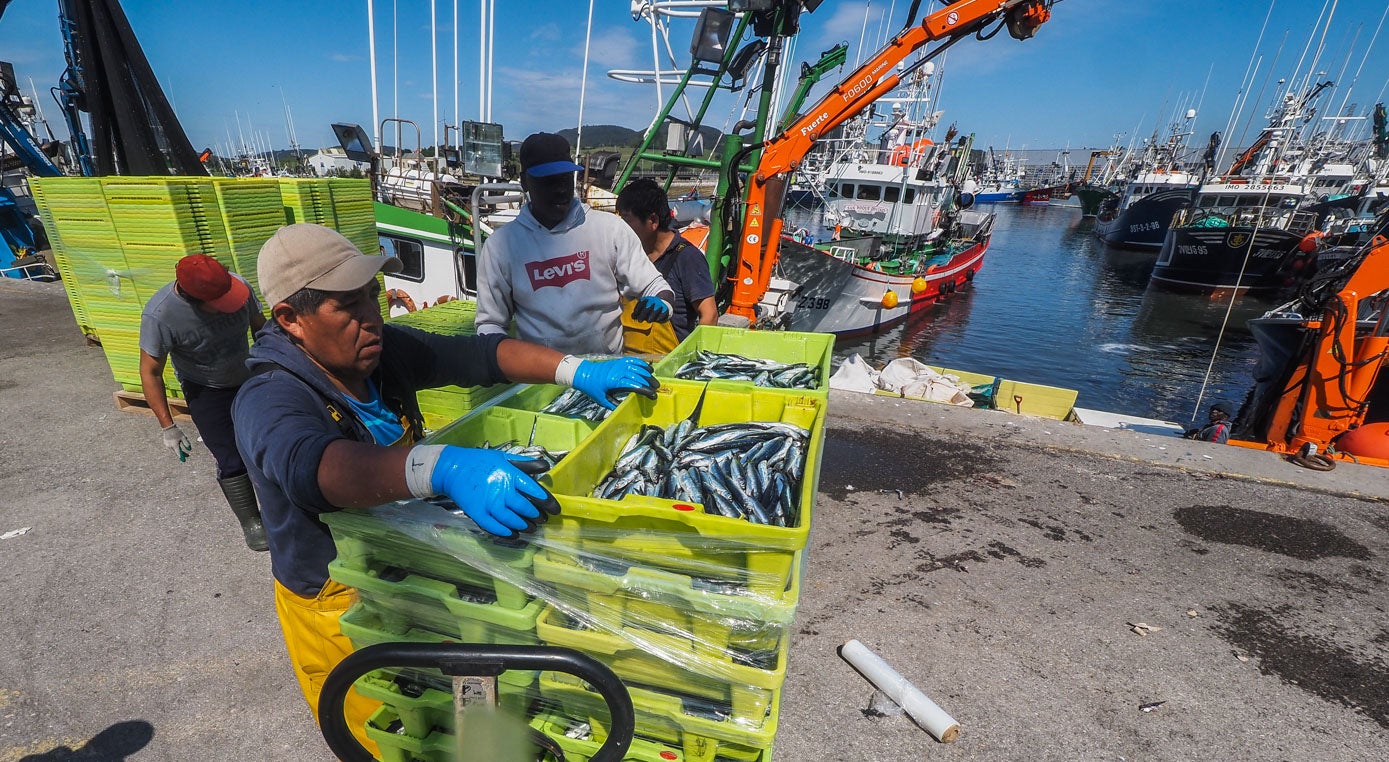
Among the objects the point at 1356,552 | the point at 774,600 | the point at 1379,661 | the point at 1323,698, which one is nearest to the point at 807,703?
the point at 774,600

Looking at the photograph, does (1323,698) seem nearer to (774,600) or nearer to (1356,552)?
(1356,552)

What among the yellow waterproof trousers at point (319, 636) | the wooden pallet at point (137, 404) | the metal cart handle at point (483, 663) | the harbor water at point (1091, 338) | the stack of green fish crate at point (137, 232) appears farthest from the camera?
the harbor water at point (1091, 338)

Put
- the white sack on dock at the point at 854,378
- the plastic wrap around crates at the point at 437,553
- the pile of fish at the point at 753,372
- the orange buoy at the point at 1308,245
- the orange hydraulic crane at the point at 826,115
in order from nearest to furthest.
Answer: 1. the plastic wrap around crates at the point at 437,553
2. the pile of fish at the point at 753,372
3. the orange hydraulic crane at the point at 826,115
4. the white sack on dock at the point at 854,378
5. the orange buoy at the point at 1308,245

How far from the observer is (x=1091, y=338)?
2075 cm

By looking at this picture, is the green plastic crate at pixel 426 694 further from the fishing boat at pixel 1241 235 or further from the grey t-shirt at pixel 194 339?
the fishing boat at pixel 1241 235

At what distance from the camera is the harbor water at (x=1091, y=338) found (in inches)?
635

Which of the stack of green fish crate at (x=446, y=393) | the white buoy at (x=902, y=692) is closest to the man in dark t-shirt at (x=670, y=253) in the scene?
the stack of green fish crate at (x=446, y=393)

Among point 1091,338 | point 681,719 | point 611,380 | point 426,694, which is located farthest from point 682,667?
point 1091,338

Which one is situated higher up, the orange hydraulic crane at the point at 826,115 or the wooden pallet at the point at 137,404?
the orange hydraulic crane at the point at 826,115

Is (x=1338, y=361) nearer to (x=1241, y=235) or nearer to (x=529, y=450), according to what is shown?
(x=529, y=450)

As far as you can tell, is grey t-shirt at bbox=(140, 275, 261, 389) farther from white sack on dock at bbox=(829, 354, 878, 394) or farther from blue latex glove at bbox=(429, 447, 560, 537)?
white sack on dock at bbox=(829, 354, 878, 394)

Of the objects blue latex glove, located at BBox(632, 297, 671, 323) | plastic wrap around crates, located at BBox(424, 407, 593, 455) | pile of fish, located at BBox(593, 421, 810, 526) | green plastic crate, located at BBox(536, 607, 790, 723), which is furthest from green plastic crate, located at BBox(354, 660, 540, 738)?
blue latex glove, located at BBox(632, 297, 671, 323)

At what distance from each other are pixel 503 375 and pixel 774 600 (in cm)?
148

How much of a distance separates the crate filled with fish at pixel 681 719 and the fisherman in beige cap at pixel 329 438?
505 millimetres
